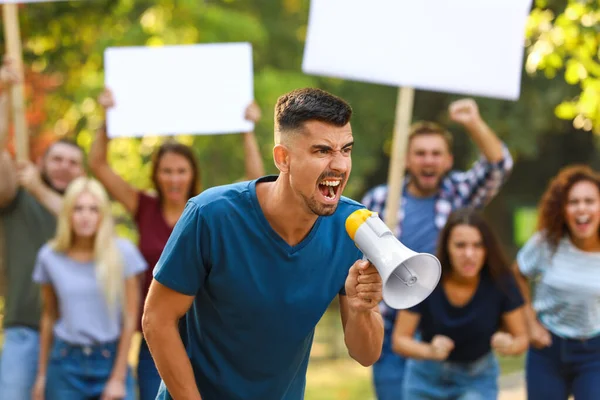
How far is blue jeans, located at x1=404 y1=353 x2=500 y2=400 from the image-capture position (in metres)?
5.72

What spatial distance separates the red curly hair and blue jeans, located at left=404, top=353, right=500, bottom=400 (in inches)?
33.3

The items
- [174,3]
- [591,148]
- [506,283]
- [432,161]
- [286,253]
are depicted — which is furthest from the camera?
[591,148]

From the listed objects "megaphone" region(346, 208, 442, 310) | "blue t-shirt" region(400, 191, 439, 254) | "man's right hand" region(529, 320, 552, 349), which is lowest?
"man's right hand" region(529, 320, 552, 349)

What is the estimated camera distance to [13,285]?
6398 millimetres

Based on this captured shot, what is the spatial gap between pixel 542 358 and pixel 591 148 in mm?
16970

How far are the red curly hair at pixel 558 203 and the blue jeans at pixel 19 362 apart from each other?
10.1ft

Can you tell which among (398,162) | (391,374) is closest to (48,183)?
(398,162)

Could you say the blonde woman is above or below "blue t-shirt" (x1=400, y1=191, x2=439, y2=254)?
below

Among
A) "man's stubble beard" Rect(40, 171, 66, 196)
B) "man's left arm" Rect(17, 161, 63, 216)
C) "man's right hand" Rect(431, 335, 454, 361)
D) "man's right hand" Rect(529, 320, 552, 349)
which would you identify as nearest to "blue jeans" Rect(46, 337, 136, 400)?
"man's left arm" Rect(17, 161, 63, 216)

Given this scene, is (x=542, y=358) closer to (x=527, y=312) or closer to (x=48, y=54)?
(x=527, y=312)

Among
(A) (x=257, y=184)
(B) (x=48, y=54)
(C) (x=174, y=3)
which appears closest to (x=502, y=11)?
(A) (x=257, y=184)

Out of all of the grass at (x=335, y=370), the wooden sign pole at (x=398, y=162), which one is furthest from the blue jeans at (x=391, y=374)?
the grass at (x=335, y=370)

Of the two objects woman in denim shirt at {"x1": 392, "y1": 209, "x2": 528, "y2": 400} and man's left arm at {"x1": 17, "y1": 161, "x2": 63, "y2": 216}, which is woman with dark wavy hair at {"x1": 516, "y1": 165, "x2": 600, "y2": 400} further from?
man's left arm at {"x1": 17, "y1": 161, "x2": 63, "y2": 216}

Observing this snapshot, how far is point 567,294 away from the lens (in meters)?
5.95
